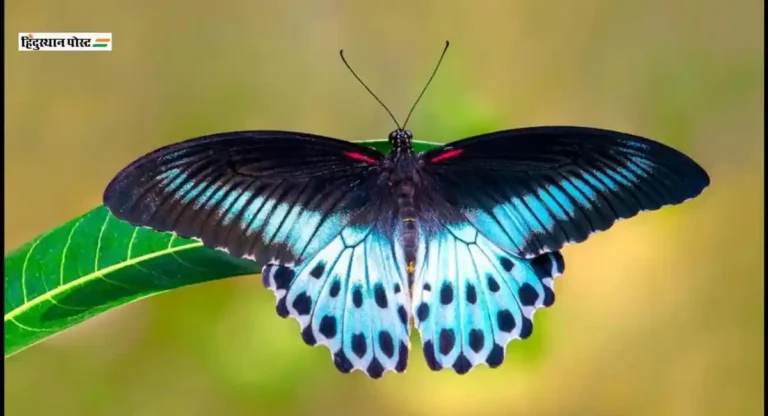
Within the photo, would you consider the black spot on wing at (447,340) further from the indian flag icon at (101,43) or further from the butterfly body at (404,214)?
the indian flag icon at (101,43)

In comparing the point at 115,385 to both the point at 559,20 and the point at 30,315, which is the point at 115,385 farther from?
the point at 559,20

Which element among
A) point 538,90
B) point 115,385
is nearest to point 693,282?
point 538,90

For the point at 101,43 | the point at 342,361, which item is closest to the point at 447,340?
the point at 342,361

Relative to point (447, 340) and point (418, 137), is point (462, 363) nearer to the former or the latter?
point (447, 340)

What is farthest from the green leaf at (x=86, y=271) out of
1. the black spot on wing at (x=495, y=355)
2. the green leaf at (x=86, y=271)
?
the black spot on wing at (x=495, y=355)

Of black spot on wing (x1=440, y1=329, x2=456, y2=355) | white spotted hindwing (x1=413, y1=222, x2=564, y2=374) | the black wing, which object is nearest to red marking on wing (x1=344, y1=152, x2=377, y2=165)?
the black wing

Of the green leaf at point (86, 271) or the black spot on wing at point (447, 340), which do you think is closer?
the green leaf at point (86, 271)

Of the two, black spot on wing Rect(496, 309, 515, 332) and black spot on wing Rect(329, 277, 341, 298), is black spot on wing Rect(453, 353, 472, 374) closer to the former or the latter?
black spot on wing Rect(496, 309, 515, 332)
